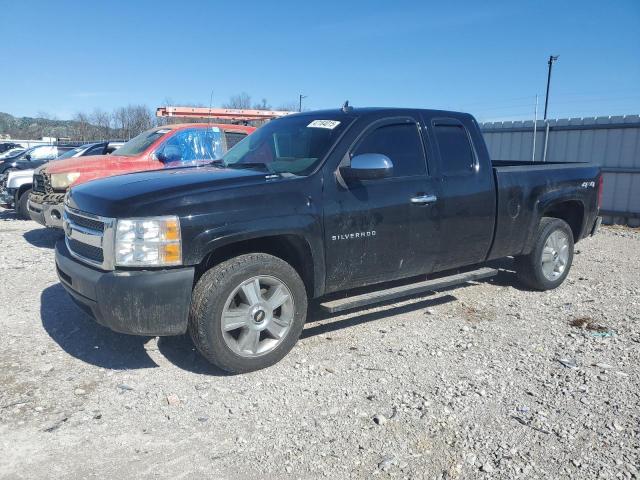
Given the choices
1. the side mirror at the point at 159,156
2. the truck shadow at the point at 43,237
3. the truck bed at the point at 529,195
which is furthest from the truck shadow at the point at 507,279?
the truck shadow at the point at 43,237

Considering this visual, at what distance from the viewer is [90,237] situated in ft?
12.7

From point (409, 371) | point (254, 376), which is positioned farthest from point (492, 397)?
point (254, 376)

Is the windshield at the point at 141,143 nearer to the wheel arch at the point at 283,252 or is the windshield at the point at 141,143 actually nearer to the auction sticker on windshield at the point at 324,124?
the auction sticker on windshield at the point at 324,124

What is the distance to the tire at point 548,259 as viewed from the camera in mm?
6035

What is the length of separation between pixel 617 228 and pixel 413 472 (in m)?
10.9

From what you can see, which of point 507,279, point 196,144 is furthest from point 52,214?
point 507,279

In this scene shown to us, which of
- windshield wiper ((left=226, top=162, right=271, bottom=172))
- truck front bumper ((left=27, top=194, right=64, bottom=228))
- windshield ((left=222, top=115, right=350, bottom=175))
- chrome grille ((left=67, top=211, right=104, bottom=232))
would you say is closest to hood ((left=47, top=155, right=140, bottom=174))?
truck front bumper ((left=27, top=194, right=64, bottom=228))

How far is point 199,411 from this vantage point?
349 centimetres

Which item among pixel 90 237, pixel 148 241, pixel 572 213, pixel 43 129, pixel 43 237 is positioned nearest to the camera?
pixel 148 241

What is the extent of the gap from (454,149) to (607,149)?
9.08 m

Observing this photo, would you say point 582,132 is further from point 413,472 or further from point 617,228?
point 413,472

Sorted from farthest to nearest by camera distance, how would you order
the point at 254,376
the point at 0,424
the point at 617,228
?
1. the point at 617,228
2. the point at 254,376
3. the point at 0,424

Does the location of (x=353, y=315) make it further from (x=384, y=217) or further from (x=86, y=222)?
(x=86, y=222)

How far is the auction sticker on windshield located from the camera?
4.66m
